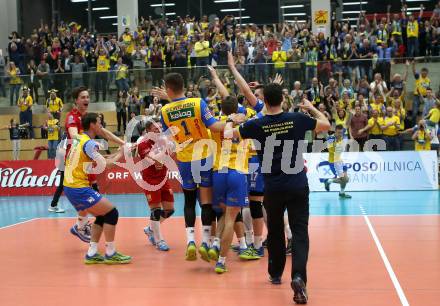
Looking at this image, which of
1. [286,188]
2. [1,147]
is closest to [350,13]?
[1,147]

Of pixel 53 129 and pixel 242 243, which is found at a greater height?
pixel 53 129

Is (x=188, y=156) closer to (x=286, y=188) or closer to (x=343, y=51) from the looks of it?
(x=286, y=188)

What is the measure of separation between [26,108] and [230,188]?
1777cm

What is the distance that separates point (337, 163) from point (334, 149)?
1.74ft

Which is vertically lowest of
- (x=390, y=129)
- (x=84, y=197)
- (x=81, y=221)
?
(x=81, y=221)

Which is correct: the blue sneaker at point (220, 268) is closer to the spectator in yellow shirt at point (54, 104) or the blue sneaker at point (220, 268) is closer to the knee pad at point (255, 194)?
the knee pad at point (255, 194)

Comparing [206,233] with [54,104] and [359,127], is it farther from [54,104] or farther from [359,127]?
[54,104]

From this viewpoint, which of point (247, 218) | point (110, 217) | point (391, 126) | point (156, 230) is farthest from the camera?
point (391, 126)

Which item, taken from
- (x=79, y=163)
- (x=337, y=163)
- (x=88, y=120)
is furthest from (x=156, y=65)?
(x=79, y=163)

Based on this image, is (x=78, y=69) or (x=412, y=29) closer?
(x=412, y=29)

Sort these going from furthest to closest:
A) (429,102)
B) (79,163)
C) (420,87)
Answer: (420,87)
(429,102)
(79,163)

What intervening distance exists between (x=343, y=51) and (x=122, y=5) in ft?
47.4

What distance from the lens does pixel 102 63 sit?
2589 cm

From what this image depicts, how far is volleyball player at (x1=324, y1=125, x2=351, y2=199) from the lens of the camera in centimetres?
1719
